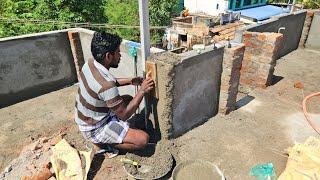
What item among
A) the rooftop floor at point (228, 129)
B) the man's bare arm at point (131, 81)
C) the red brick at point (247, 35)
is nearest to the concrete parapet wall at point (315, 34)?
the rooftop floor at point (228, 129)

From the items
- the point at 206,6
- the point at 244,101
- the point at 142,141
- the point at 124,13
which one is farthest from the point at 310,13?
the point at 206,6

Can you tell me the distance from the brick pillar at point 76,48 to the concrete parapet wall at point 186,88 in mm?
3076

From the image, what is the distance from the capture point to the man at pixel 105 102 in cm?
365

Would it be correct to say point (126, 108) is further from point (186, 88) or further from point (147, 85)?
point (186, 88)

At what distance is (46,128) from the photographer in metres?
5.23

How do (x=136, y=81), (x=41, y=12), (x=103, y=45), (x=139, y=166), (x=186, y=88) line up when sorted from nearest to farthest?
(x=103, y=45) < (x=139, y=166) < (x=136, y=81) < (x=186, y=88) < (x=41, y=12)

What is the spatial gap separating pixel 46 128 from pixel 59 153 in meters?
1.39

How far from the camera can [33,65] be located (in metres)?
6.18

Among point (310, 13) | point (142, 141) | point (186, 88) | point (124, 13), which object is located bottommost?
point (124, 13)

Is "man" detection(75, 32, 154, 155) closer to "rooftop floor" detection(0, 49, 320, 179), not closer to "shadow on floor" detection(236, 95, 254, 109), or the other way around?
"rooftop floor" detection(0, 49, 320, 179)

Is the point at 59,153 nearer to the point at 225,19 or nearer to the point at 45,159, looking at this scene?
the point at 45,159

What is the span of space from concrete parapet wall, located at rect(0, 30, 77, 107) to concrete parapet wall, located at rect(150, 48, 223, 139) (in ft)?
11.1

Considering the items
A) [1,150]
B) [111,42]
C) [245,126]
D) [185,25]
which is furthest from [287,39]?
[185,25]

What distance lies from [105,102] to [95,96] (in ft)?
0.54
